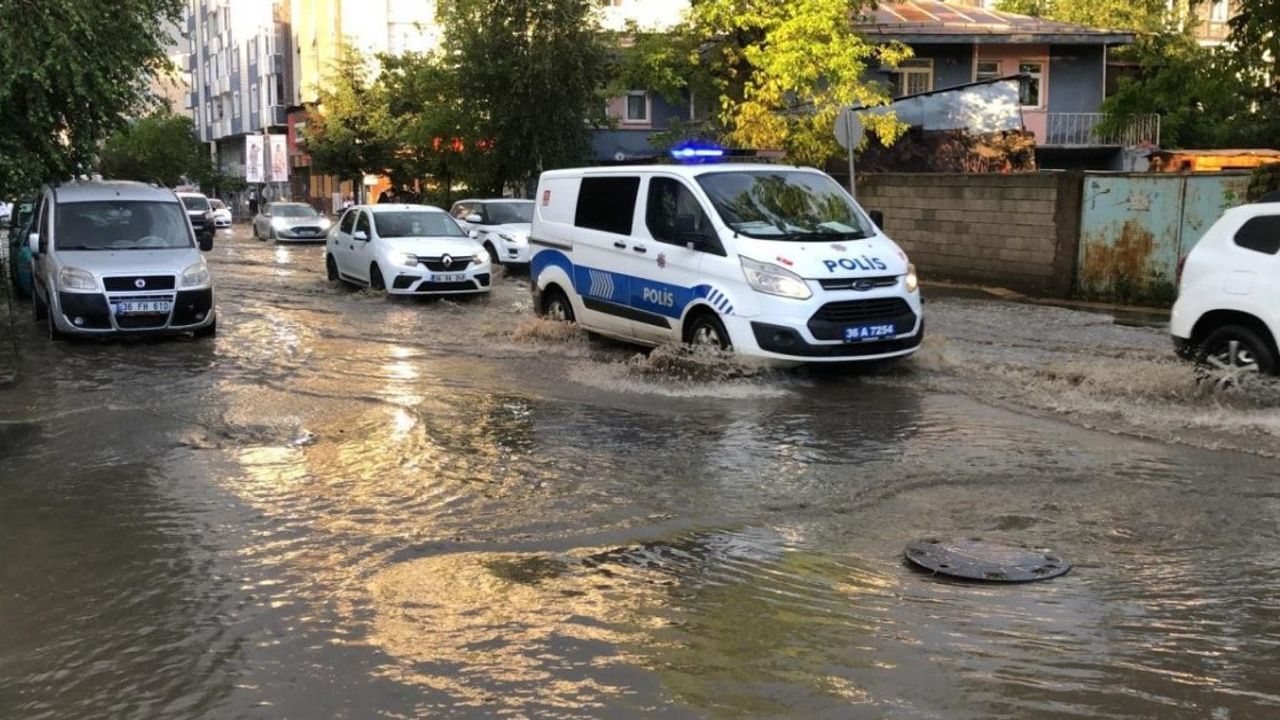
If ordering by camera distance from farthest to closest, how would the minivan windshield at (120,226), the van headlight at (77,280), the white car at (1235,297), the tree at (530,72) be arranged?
the tree at (530,72), the minivan windshield at (120,226), the van headlight at (77,280), the white car at (1235,297)

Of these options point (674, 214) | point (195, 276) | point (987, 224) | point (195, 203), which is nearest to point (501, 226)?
point (987, 224)

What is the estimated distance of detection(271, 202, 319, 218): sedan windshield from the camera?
36.9 meters

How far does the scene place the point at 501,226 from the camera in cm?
2347

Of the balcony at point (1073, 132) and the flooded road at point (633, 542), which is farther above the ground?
the balcony at point (1073, 132)

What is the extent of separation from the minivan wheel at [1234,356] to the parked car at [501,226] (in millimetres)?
15152

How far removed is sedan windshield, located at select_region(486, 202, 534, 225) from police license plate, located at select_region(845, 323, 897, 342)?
1424cm

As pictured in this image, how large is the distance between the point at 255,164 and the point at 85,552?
54.6 meters

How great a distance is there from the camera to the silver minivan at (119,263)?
41.1 ft

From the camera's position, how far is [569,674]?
4.28m

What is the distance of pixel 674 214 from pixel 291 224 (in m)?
27.6

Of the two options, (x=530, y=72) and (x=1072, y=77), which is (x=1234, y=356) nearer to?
(x=530, y=72)

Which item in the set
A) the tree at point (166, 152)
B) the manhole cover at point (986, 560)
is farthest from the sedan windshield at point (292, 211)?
the tree at point (166, 152)

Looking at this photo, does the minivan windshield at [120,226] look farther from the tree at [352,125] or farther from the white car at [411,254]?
the tree at [352,125]

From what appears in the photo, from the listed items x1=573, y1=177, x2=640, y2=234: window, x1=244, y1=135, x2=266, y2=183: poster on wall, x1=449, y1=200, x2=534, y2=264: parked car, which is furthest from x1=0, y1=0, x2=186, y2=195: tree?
x1=244, y1=135, x2=266, y2=183: poster on wall
